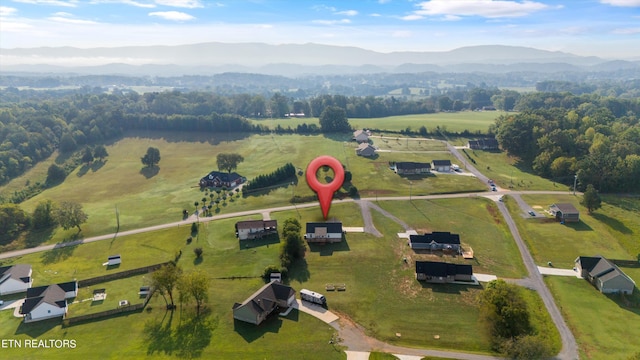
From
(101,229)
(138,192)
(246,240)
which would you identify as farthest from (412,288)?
(138,192)

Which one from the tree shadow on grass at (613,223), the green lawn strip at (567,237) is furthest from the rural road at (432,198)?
the tree shadow on grass at (613,223)

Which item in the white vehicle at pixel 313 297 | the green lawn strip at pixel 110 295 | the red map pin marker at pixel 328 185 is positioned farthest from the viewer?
the red map pin marker at pixel 328 185

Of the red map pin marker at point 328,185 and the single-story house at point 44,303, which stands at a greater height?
the red map pin marker at point 328,185

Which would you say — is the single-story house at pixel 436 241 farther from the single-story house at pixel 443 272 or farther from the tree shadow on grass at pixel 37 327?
the tree shadow on grass at pixel 37 327

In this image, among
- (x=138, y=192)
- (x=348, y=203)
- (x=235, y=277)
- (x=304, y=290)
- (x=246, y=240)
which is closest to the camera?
(x=304, y=290)

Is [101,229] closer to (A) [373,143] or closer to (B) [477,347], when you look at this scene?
(B) [477,347]

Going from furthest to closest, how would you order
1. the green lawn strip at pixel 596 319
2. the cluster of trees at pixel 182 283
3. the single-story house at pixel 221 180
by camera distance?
the single-story house at pixel 221 180 < the cluster of trees at pixel 182 283 < the green lawn strip at pixel 596 319
